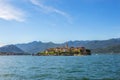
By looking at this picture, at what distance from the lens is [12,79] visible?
58281mm

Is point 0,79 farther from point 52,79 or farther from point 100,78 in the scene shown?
point 100,78

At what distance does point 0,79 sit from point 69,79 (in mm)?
14868

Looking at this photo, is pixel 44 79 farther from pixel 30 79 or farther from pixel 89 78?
pixel 89 78

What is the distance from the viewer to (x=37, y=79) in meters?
57.8

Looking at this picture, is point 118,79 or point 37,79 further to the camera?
point 37,79

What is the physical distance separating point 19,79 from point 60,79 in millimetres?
8895

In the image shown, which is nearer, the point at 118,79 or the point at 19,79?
the point at 118,79

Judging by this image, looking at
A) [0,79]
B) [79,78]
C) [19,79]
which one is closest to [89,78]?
[79,78]

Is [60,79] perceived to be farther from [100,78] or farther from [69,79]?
[100,78]

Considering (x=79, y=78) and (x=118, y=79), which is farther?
(x=79, y=78)

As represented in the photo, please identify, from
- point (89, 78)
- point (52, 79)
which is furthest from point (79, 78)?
point (52, 79)

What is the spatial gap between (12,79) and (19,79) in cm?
157

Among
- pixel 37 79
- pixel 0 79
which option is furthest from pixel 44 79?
pixel 0 79

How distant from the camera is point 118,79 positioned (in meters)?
54.2
